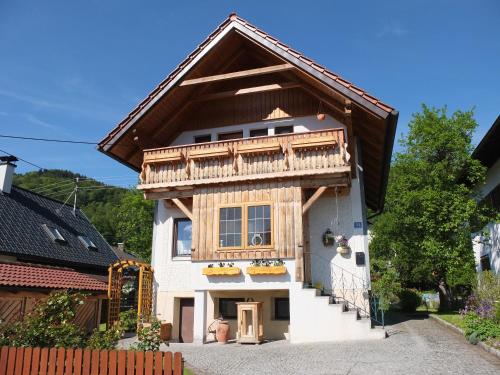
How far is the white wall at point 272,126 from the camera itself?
1552 centimetres

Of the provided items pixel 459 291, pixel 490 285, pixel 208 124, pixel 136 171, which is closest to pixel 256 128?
pixel 208 124

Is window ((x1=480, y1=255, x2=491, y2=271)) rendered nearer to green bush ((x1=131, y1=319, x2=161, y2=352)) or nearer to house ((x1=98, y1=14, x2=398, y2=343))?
house ((x1=98, y1=14, x2=398, y2=343))

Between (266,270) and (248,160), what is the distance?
3.65 m

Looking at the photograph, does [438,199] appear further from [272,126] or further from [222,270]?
[222,270]

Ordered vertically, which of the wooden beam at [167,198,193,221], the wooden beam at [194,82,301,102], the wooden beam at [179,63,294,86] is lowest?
the wooden beam at [167,198,193,221]

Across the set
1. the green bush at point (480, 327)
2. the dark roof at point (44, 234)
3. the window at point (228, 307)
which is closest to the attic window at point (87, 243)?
the dark roof at point (44, 234)

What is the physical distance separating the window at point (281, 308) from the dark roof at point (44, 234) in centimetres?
995

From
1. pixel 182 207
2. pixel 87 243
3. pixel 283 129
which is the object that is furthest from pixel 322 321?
pixel 87 243

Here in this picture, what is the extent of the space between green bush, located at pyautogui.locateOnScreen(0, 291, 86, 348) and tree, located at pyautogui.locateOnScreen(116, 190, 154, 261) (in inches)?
1496

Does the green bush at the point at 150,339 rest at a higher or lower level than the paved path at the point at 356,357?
higher

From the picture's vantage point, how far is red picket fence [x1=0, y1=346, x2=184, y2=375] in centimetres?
660

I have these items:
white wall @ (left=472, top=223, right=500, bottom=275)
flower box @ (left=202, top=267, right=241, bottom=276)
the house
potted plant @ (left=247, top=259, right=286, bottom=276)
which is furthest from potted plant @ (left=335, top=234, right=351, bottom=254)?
white wall @ (left=472, top=223, right=500, bottom=275)

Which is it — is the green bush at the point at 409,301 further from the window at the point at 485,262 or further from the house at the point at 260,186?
the house at the point at 260,186

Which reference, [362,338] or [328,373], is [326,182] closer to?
[362,338]
